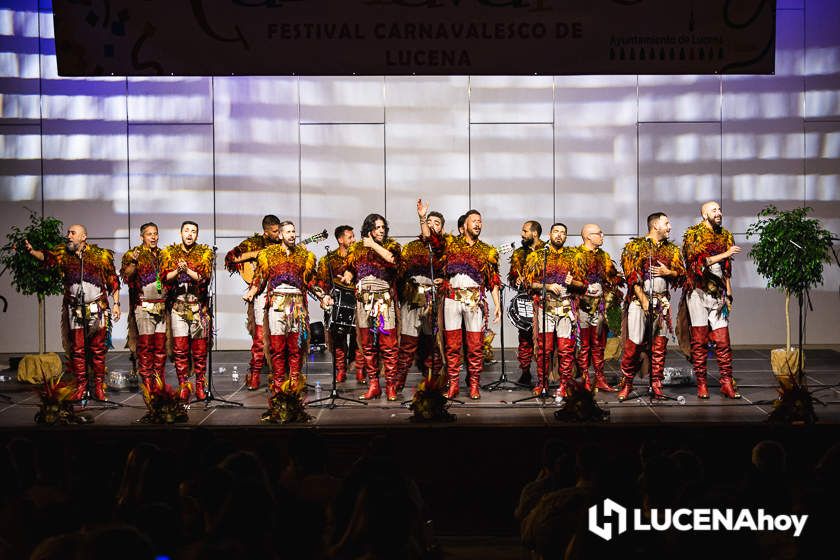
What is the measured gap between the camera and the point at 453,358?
29.3 ft

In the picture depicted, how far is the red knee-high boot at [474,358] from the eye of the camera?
8.87 meters

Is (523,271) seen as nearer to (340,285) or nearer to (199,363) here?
(340,285)

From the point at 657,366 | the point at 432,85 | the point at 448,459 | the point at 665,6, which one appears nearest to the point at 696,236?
the point at 657,366

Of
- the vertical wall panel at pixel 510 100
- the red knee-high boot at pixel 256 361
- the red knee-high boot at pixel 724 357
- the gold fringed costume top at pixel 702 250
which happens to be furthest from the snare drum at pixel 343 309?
the vertical wall panel at pixel 510 100

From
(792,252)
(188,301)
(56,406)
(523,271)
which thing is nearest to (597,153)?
(792,252)

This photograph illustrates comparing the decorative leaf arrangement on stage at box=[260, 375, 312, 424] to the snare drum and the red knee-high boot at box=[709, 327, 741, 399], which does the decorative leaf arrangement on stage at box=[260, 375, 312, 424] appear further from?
the red knee-high boot at box=[709, 327, 741, 399]

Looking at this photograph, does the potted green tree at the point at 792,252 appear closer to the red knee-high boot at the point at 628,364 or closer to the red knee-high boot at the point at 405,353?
the red knee-high boot at the point at 628,364

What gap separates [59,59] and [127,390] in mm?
3979

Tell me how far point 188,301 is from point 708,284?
15.1 feet

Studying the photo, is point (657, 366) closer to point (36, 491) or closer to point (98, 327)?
point (98, 327)

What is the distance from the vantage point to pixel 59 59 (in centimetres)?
662

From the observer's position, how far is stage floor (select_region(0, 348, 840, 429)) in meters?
7.90

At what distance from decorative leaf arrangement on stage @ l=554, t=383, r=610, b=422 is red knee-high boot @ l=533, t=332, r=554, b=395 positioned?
138 centimetres

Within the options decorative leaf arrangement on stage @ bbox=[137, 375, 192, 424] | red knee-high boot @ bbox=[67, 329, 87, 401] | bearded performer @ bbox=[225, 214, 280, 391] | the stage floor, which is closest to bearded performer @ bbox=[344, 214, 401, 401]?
the stage floor
